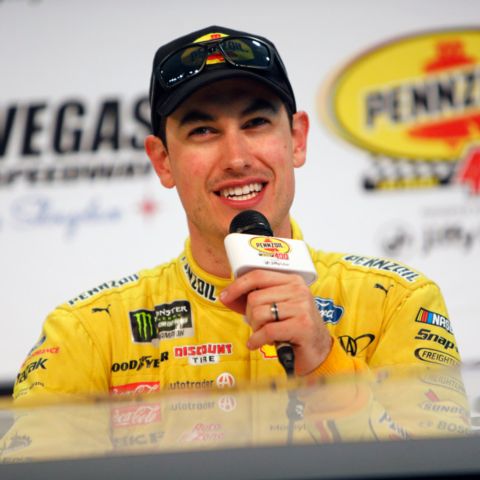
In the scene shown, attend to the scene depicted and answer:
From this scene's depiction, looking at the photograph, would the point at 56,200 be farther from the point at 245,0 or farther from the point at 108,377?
the point at 108,377

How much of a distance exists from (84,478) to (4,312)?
173 centimetres

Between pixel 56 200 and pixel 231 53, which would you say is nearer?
pixel 231 53

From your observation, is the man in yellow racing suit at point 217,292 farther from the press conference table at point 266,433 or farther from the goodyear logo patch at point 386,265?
the press conference table at point 266,433

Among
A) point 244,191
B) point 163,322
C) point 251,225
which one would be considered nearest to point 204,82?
point 244,191

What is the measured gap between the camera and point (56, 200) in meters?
2.27

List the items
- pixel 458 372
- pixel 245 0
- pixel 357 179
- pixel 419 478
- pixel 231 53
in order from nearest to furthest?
pixel 419 478 → pixel 458 372 → pixel 231 53 → pixel 357 179 → pixel 245 0

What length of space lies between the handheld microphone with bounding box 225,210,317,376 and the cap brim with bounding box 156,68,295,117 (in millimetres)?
309

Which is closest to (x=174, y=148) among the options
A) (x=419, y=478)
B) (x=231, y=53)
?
(x=231, y=53)

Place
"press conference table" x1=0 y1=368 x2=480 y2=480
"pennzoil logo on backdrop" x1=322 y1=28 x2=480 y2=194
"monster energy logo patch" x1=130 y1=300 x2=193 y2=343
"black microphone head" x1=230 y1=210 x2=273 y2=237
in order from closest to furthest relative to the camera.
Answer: "press conference table" x1=0 y1=368 x2=480 y2=480 < "black microphone head" x1=230 y1=210 x2=273 y2=237 < "monster energy logo patch" x1=130 y1=300 x2=193 y2=343 < "pennzoil logo on backdrop" x1=322 y1=28 x2=480 y2=194

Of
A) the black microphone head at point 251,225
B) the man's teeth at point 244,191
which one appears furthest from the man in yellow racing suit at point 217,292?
the black microphone head at point 251,225

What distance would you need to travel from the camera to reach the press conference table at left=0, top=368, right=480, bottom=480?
551 mm

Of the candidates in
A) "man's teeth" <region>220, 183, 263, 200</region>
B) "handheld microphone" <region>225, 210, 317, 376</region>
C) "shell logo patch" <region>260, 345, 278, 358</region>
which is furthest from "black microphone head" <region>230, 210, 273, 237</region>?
"shell logo patch" <region>260, 345, 278, 358</region>

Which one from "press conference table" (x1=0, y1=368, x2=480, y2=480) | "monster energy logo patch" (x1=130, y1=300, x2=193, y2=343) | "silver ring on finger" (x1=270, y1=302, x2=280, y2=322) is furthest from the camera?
"monster energy logo patch" (x1=130, y1=300, x2=193, y2=343)

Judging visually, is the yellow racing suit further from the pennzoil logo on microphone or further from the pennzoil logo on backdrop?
the pennzoil logo on backdrop
